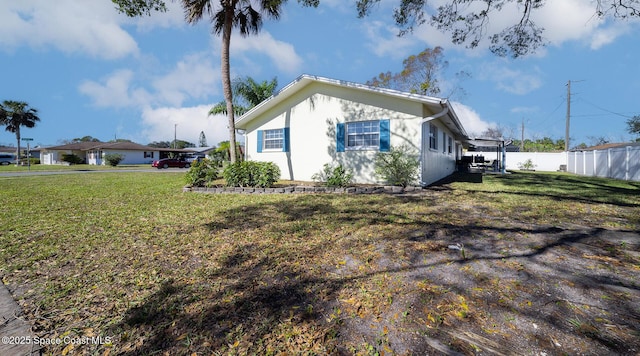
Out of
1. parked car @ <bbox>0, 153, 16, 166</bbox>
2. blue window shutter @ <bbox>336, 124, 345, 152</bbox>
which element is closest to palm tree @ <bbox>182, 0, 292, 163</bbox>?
blue window shutter @ <bbox>336, 124, 345, 152</bbox>

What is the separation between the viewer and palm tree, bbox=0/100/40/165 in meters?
38.6

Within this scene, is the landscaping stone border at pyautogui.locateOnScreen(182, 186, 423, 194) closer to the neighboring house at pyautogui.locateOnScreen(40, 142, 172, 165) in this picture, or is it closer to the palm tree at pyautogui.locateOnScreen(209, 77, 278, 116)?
the palm tree at pyautogui.locateOnScreen(209, 77, 278, 116)

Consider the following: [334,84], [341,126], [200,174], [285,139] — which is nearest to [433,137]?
[341,126]

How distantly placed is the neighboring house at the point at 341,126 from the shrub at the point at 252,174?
2.74 m

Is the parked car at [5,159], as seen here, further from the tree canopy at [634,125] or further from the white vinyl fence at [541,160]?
the tree canopy at [634,125]

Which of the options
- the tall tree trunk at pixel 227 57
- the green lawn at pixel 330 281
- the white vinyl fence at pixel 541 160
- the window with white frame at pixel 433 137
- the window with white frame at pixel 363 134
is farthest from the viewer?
the white vinyl fence at pixel 541 160

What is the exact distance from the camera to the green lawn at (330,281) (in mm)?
2039

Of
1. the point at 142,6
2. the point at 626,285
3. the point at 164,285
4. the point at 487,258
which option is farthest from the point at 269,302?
the point at 142,6

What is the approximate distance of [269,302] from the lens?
2516mm

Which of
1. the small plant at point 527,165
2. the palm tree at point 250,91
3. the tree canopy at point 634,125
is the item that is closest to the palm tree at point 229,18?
the palm tree at point 250,91

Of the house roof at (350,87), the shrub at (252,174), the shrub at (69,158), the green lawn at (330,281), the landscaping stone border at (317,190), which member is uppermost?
the house roof at (350,87)

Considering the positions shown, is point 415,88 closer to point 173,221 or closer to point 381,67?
point 381,67

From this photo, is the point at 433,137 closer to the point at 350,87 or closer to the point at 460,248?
the point at 350,87

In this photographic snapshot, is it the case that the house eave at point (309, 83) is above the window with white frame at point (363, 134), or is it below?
above
